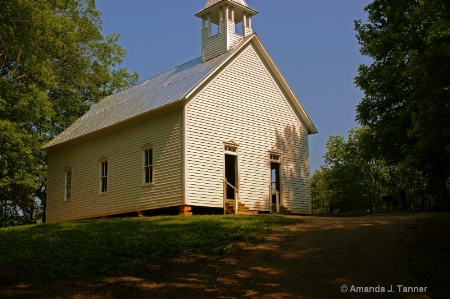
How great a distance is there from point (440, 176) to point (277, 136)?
849 cm

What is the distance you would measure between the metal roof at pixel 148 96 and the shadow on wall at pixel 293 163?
5.03 metres

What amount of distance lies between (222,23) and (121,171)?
898 centimetres

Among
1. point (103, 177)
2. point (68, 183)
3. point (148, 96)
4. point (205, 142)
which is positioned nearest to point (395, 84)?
point (205, 142)

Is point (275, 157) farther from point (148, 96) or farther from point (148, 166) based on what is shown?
point (148, 96)

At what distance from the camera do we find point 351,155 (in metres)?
53.1

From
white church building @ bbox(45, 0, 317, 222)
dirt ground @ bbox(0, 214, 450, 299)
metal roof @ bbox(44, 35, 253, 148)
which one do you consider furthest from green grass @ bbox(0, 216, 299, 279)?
metal roof @ bbox(44, 35, 253, 148)

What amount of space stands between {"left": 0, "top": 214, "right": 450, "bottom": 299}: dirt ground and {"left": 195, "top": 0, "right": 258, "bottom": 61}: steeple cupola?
14487 mm

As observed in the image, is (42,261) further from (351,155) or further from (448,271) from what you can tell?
(351,155)

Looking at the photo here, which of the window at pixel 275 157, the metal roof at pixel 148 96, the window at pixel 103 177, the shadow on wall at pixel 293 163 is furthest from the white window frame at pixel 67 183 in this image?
the shadow on wall at pixel 293 163

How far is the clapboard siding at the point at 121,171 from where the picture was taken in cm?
2136

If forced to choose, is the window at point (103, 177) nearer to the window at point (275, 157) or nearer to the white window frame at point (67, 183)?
the white window frame at point (67, 183)

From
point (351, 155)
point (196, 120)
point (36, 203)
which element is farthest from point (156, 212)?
point (351, 155)

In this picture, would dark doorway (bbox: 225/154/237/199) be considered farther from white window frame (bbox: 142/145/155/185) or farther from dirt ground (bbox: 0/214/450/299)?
dirt ground (bbox: 0/214/450/299)

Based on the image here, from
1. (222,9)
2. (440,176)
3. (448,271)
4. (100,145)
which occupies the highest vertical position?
(222,9)
